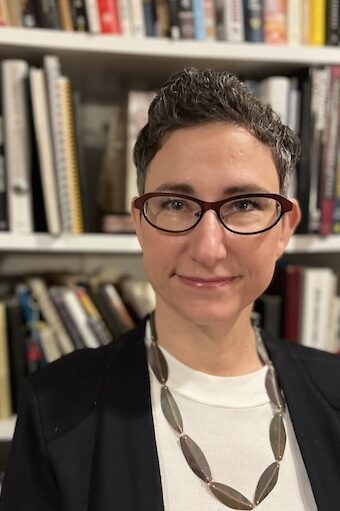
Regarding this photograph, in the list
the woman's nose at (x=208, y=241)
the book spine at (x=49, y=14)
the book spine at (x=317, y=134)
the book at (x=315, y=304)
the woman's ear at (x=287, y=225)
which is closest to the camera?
the woman's nose at (x=208, y=241)

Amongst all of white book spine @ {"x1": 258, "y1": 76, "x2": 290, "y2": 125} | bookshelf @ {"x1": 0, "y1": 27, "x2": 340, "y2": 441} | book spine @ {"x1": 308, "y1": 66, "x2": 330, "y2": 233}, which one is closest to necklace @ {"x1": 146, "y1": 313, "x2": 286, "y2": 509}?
bookshelf @ {"x1": 0, "y1": 27, "x2": 340, "y2": 441}

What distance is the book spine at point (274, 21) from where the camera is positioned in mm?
1042

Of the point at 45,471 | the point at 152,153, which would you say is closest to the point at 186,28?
the point at 152,153

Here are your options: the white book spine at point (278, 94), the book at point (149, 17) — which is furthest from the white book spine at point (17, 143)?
the white book spine at point (278, 94)

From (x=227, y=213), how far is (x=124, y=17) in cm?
52

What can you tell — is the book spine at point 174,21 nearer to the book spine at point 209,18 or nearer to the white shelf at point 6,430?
the book spine at point 209,18

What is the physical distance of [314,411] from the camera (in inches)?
31.8

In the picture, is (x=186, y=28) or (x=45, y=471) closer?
(x=45, y=471)

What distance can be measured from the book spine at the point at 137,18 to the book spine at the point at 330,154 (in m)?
0.40

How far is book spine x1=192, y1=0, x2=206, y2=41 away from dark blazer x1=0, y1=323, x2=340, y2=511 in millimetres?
592

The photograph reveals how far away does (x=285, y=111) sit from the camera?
3.50 feet

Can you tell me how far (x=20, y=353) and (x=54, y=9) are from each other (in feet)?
2.21

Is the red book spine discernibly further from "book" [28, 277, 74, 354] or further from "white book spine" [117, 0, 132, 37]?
"book" [28, 277, 74, 354]

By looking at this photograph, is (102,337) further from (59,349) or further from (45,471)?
(45,471)
